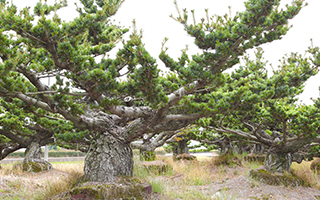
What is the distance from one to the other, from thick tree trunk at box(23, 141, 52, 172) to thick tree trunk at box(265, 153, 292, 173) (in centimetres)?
967

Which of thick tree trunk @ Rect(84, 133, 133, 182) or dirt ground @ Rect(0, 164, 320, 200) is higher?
thick tree trunk @ Rect(84, 133, 133, 182)

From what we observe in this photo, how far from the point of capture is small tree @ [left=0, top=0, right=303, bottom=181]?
3735mm

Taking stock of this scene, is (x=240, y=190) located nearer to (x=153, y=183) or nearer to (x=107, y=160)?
(x=153, y=183)

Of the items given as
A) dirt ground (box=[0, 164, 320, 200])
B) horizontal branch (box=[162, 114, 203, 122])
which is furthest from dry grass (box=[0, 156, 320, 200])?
horizontal branch (box=[162, 114, 203, 122])

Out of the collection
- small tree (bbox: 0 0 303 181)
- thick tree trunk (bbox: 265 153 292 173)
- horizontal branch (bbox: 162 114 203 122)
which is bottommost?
thick tree trunk (bbox: 265 153 292 173)

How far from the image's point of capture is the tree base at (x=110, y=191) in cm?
487

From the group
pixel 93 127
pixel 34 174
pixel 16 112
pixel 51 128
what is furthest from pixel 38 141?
pixel 93 127

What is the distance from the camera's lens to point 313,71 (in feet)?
24.2

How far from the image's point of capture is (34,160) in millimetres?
10695

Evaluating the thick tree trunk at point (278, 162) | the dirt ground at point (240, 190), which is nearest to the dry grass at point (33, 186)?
the dirt ground at point (240, 190)

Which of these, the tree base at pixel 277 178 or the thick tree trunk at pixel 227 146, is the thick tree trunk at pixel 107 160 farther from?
the thick tree trunk at pixel 227 146

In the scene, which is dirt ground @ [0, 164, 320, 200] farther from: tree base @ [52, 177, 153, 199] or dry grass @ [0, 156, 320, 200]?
tree base @ [52, 177, 153, 199]

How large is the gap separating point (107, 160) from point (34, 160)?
6.96m

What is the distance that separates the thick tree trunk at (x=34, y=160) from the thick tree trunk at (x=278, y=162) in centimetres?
967
